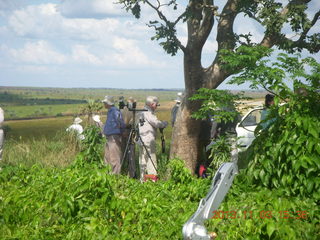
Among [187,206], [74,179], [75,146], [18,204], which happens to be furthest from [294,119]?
[75,146]

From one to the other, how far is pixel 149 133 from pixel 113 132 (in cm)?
74

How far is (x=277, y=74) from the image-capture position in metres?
5.55

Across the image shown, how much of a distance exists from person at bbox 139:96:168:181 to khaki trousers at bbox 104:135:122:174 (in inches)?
19.0

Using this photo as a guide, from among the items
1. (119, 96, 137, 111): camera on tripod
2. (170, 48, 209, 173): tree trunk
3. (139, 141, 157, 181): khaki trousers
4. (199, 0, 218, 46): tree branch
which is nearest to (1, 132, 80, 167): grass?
(139, 141, 157, 181): khaki trousers

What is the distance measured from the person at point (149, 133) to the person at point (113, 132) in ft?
1.49

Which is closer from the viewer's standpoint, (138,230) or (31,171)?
(138,230)

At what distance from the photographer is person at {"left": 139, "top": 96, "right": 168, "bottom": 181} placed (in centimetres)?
909

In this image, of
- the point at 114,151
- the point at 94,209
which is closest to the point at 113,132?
the point at 114,151

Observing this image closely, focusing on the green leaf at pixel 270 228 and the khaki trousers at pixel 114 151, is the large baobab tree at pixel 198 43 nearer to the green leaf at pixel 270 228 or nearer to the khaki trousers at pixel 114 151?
the khaki trousers at pixel 114 151

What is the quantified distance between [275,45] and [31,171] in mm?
5878

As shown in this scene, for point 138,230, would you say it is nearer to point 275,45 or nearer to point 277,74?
point 277,74

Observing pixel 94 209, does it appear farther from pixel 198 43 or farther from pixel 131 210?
pixel 198 43
